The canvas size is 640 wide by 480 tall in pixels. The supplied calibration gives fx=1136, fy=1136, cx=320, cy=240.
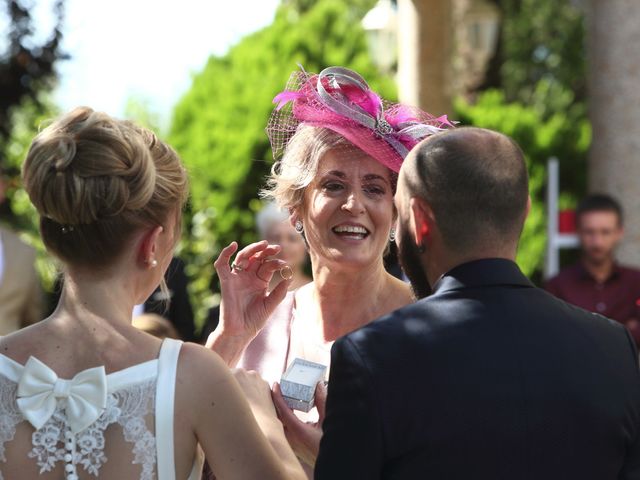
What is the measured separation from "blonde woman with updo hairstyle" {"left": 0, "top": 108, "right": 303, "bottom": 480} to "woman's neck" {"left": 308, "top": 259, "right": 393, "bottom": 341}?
45.0 inches

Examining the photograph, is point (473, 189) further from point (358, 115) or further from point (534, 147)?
point (534, 147)

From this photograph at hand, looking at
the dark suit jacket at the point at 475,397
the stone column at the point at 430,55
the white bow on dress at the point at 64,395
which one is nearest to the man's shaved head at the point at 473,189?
the dark suit jacket at the point at 475,397

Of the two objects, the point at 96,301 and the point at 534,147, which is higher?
the point at 96,301

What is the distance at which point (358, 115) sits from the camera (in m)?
3.73

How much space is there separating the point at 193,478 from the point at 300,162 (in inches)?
59.1

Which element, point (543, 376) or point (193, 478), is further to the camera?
point (193, 478)

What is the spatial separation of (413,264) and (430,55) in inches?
235

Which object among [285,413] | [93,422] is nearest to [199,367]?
[93,422]

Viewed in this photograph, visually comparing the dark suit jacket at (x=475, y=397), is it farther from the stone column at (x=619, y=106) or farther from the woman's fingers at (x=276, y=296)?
the stone column at (x=619, y=106)

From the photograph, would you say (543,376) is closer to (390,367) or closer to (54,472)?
(390,367)

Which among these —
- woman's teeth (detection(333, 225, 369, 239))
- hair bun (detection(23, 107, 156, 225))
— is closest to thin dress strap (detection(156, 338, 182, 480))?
hair bun (detection(23, 107, 156, 225))

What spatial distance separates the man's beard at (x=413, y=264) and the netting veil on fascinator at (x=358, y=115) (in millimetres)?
1031

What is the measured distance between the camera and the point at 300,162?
3.86 m

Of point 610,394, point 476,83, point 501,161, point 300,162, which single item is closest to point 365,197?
point 300,162
